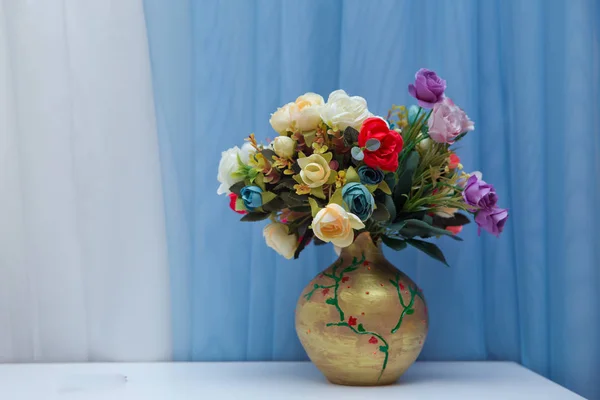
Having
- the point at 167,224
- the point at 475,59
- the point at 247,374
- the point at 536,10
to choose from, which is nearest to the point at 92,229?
the point at 167,224

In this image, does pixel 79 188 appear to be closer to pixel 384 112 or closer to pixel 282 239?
pixel 282 239

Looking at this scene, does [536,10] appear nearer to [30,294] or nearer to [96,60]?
Answer: [96,60]

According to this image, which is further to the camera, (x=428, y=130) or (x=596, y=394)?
(x=596, y=394)

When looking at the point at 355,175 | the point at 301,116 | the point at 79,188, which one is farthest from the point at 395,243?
the point at 79,188

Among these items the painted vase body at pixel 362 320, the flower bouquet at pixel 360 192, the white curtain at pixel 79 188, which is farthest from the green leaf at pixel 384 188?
the white curtain at pixel 79 188

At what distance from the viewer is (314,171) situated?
995 millimetres

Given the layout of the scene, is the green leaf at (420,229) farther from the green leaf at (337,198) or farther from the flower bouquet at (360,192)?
the green leaf at (337,198)

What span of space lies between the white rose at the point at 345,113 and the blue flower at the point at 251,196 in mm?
150

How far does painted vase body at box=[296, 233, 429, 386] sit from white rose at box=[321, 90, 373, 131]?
189 mm

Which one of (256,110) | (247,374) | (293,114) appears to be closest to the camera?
(293,114)

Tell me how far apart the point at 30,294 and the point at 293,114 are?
2.13 ft

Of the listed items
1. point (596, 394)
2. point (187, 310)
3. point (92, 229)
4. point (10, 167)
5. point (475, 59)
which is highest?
point (475, 59)

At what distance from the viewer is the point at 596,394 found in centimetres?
128

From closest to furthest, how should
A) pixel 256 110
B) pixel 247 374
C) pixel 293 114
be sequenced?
pixel 293 114 → pixel 247 374 → pixel 256 110
